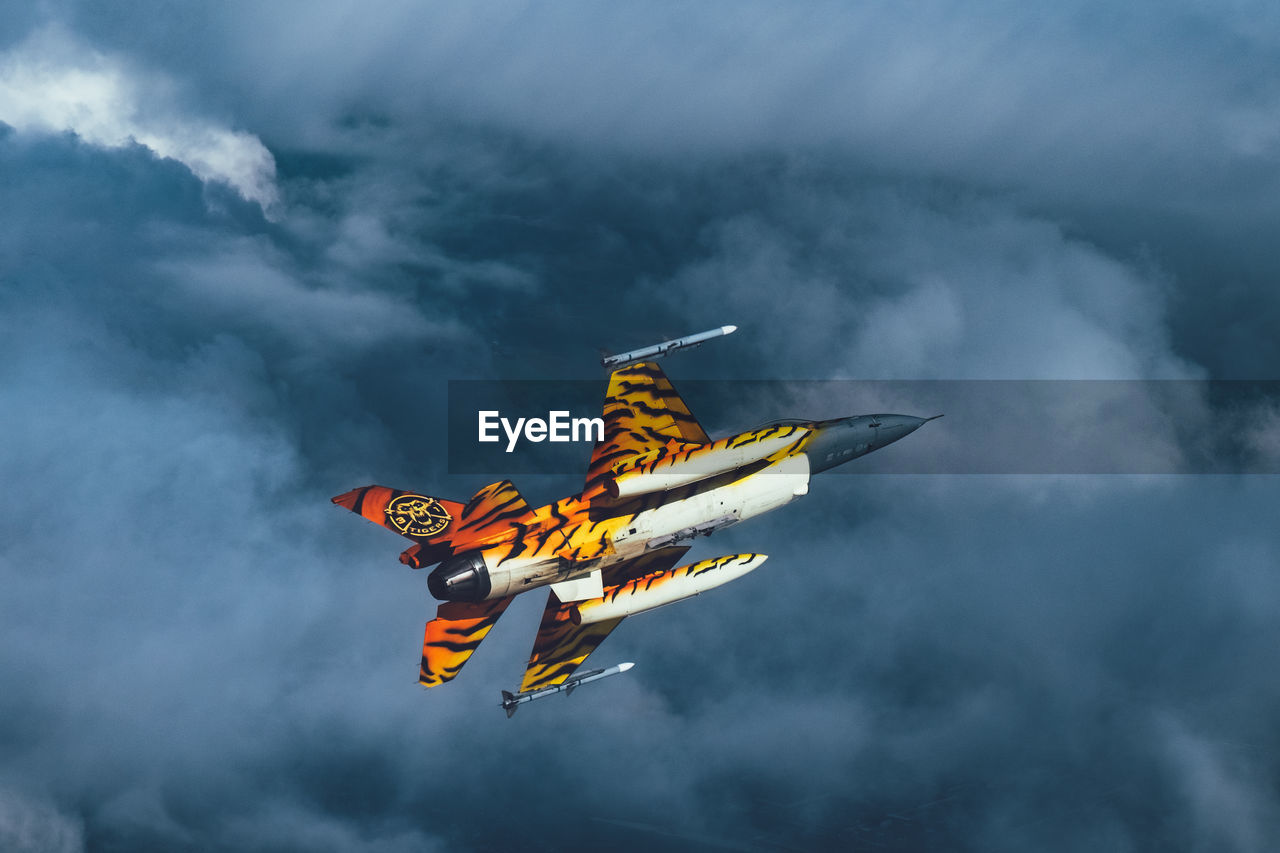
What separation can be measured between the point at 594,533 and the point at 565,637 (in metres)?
7.57

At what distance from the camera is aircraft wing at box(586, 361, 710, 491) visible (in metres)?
81.1

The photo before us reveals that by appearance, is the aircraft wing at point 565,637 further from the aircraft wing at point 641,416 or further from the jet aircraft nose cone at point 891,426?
the jet aircraft nose cone at point 891,426

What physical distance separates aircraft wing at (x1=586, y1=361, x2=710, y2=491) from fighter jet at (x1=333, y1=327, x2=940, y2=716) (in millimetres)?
1677

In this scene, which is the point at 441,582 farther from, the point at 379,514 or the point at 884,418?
the point at 884,418

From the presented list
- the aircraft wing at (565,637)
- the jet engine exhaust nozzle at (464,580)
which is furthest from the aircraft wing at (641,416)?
the jet engine exhaust nozzle at (464,580)

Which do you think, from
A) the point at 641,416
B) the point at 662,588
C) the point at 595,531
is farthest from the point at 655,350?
the point at 662,588

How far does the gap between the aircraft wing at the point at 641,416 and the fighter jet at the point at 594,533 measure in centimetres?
168

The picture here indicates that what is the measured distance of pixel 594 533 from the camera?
74812mm

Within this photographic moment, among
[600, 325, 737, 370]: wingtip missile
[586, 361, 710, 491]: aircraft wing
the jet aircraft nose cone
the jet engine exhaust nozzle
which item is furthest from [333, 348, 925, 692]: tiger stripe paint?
[600, 325, 737, 370]: wingtip missile

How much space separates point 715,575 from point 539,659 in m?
11.9

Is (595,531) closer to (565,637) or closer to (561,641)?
(565,637)

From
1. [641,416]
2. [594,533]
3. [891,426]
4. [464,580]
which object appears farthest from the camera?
[641,416]

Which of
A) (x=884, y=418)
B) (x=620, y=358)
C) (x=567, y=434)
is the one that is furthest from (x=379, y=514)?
(x=884, y=418)

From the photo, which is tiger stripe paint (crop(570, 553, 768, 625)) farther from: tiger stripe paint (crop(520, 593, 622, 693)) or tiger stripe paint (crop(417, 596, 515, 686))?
tiger stripe paint (crop(417, 596, 515, 686))
